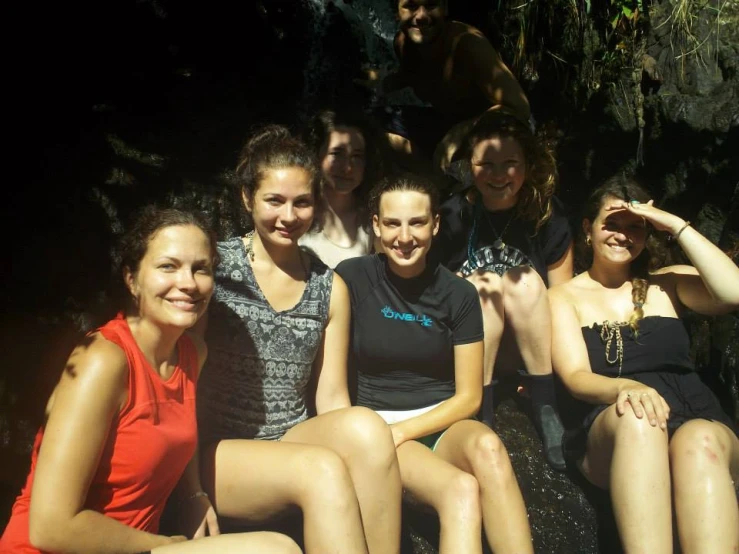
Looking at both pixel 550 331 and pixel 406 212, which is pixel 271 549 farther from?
pixel 550 331

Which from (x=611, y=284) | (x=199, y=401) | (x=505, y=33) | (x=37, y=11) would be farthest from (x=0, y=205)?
(x=505, y=33)

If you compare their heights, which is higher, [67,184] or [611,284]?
[67,184]

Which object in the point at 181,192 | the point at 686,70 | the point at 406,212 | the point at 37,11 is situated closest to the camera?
the point at 406,212

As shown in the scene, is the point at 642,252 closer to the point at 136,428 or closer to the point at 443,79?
the point at 443,79

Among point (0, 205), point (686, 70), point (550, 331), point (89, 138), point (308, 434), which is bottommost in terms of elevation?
point (308, 434)

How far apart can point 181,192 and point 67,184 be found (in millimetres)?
691

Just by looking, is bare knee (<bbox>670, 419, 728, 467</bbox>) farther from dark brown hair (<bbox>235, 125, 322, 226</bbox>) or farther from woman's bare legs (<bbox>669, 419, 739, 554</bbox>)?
dark brown hair (<bbox>235, 125, 322, 226</bbox>)

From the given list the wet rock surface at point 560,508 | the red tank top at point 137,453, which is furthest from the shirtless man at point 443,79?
the red tank top at point 137,453

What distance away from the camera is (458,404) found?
3.29m

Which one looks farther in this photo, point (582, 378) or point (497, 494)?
point (582, 378)

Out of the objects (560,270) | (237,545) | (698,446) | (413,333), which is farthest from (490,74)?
(237,545)

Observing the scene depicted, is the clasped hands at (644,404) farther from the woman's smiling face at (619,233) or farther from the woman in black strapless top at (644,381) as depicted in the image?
the woman's smiling face at (619,233)

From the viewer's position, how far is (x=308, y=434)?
9.86ft

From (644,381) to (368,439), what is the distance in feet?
5.09
